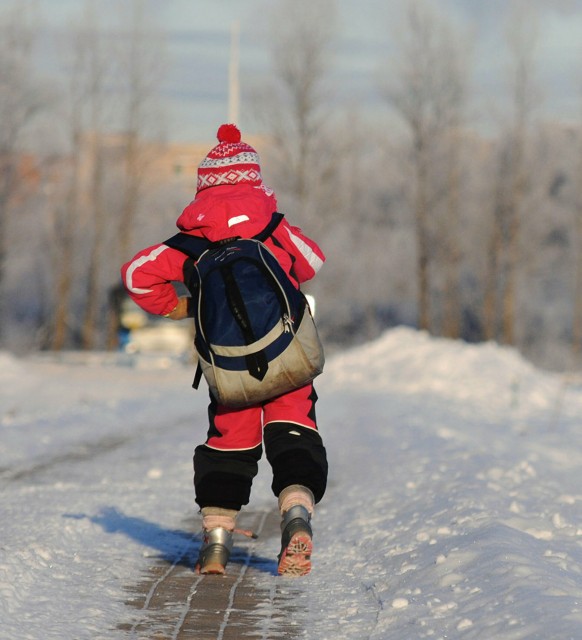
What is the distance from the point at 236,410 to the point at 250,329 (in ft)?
1.71

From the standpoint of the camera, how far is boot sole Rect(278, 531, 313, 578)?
4.51 meters

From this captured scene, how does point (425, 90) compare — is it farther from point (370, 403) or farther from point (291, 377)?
point (291, 377)

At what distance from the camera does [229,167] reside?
492 cm

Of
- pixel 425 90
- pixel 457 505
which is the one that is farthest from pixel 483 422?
pixel 425 90

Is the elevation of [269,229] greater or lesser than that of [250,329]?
greater

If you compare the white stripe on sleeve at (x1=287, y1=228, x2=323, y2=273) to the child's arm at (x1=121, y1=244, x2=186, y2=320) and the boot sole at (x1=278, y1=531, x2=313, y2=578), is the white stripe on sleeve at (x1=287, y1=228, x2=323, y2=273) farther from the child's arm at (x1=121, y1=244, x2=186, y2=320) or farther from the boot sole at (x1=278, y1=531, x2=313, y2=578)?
the boot sole at (x1=278, y1=531, x2=313, y2=578)

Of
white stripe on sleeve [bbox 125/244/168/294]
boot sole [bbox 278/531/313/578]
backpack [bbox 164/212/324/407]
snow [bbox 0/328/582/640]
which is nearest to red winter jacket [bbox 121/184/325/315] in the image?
white stripe on sleeve [bbox 125/244/168/294]

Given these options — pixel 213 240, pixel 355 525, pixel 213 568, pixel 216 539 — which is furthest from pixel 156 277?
pixel 355 525

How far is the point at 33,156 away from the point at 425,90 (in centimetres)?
1409

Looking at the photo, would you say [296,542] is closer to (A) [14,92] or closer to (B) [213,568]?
(B) [213,568]

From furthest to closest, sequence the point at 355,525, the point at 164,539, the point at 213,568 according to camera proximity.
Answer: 1. the point at 355,525
2. the point at 164,539
3. the point at 213,568

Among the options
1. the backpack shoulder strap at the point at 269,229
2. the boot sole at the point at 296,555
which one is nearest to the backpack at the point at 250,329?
the backpack shoulder strap at the point at 269,229

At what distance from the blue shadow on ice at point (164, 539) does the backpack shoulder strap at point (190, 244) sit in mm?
1468

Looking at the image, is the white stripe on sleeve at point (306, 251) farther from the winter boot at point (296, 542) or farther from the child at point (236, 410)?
the winter boot at point (296, 542)
